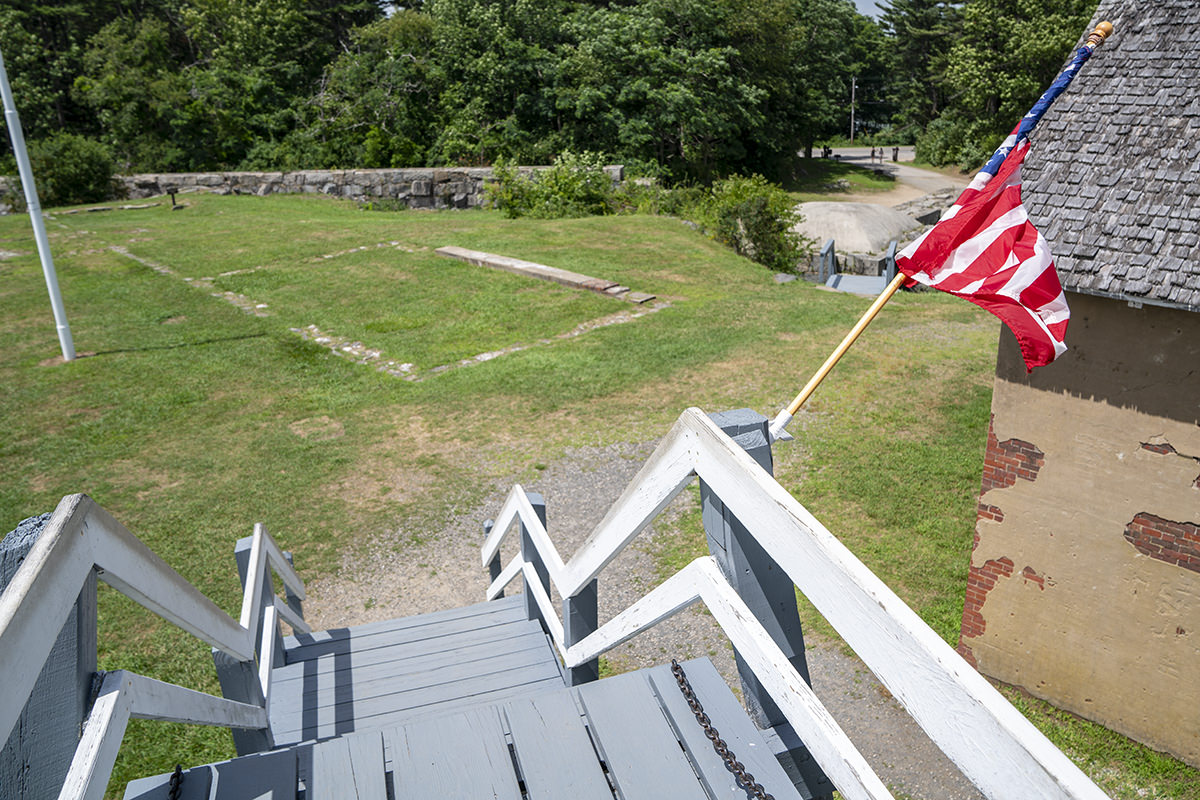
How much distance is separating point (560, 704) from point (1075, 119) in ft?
17.2

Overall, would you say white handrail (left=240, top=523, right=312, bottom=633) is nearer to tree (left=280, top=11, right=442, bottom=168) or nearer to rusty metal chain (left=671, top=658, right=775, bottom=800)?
rusty metal chain (left=671, top=658, right=775, bottom=800)

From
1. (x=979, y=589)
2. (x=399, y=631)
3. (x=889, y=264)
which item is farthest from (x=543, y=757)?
(x=889, y=264)

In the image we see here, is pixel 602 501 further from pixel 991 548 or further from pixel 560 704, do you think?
pixel 560 704

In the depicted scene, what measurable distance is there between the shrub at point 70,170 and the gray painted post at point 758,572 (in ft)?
88.9

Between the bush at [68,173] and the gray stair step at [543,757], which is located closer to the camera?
the gray stair step at [543,757]

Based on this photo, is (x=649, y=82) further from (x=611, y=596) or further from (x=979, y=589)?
(x=979, y=589)

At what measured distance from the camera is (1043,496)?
19.5 feet

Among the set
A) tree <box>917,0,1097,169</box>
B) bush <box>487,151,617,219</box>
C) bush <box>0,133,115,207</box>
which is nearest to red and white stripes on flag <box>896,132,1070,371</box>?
bush <box>487,151,617,219</box>

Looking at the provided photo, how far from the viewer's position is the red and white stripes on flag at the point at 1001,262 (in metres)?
4.01

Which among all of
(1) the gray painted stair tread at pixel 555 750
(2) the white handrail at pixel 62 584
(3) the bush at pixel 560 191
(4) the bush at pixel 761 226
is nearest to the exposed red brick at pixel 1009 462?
(1) the gray painted stair tread at pixel 555 750

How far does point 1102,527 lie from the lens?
5695 millimetres

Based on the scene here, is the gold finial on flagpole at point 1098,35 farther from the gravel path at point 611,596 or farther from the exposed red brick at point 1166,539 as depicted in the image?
the gravel path at point 611,596

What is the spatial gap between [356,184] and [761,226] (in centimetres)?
1289

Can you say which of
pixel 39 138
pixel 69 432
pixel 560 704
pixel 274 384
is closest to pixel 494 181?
pixel 274 384
